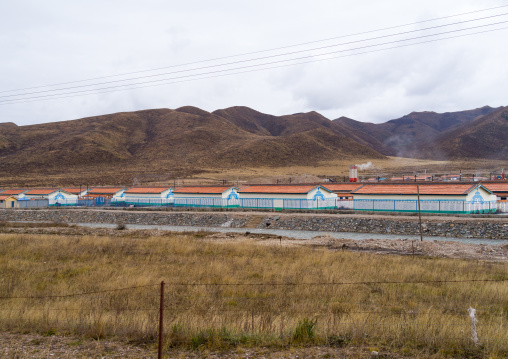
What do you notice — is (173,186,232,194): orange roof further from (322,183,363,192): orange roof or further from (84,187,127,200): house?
(322,183,363,192): orange roof

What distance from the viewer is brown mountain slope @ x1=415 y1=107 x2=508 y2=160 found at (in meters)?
174

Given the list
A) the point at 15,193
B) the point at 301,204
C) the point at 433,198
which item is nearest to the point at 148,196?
the point at 301,204

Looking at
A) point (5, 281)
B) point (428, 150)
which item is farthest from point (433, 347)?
point (428, 150)

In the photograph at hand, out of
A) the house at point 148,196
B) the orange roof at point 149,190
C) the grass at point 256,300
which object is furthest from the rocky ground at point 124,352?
the orange roof at point 149,190

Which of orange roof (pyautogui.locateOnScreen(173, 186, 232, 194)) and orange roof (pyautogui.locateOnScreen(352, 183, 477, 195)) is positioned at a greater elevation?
orange roof (pyautogui.locateOnScreen(173, 186, 232, 194))

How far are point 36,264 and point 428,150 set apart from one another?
207 meters

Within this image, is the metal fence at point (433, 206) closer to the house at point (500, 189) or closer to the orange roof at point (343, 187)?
the house at point (500, 189)

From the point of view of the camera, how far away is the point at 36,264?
1794cm

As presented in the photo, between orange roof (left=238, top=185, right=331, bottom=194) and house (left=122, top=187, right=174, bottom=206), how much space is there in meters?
13.2

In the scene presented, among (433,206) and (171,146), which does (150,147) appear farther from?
(433,206)

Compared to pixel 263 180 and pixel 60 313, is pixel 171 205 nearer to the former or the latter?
pixel 263 180

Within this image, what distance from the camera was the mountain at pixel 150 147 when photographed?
125 metres

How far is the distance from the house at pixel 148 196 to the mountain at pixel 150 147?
42.4 m

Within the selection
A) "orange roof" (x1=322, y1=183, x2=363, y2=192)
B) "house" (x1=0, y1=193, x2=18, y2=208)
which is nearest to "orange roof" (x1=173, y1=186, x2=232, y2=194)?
"orange roof" (x1=322, y1=183, x2=363, y2=192)
